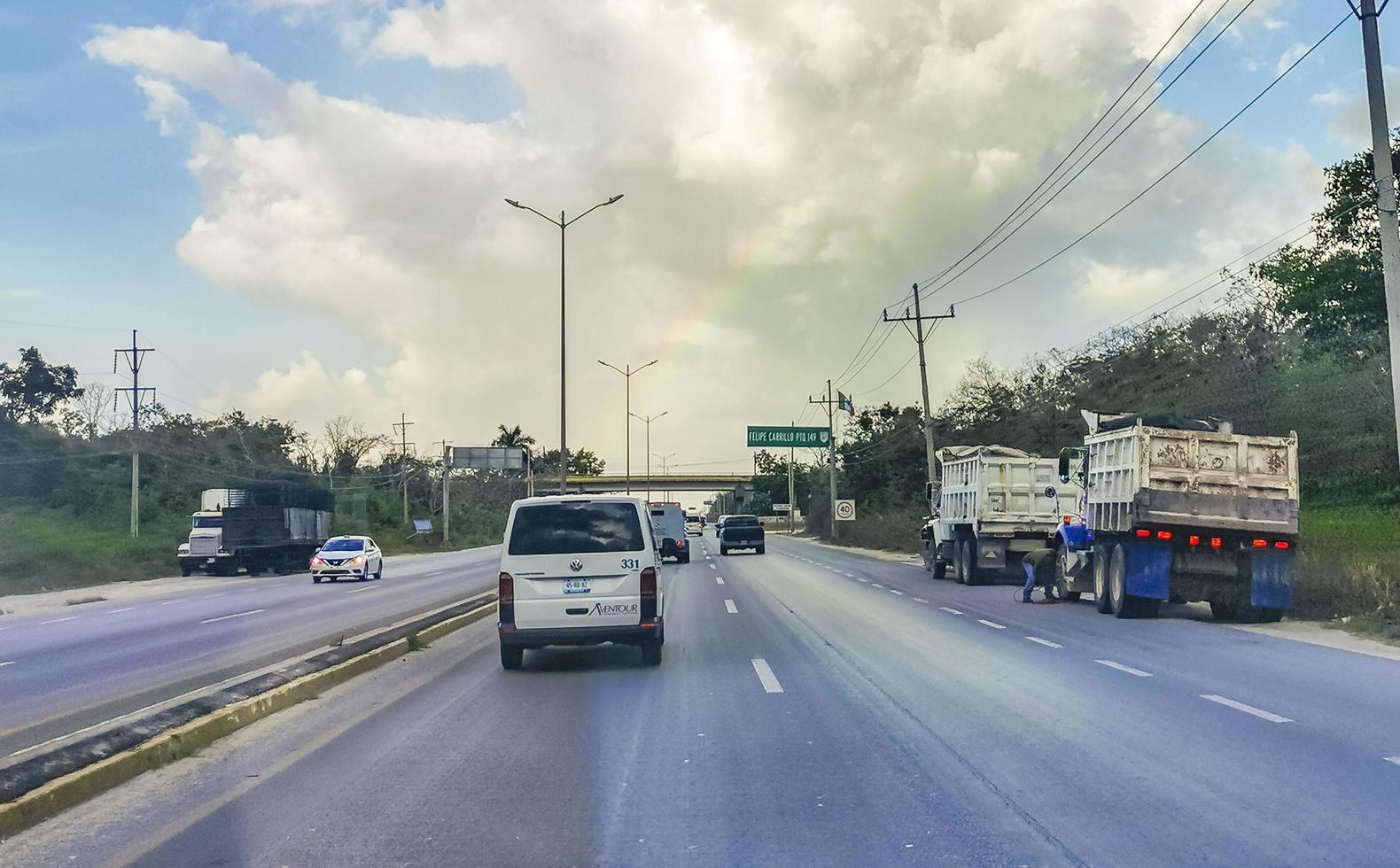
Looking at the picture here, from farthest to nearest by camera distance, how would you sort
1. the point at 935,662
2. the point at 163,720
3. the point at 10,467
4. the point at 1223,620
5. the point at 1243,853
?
1. the point at 10,467
2. the point at 1223,620
3. the point at 935,662
4. the point at 163,720
5. the point at 1243,853

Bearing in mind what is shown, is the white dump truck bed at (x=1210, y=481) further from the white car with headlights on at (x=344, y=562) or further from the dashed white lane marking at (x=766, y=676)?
the white car with headlights on at (x=344, y=562)

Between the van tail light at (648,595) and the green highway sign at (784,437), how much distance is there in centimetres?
5952

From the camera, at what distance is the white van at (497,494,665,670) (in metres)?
13.3

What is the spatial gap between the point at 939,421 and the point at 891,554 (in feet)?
89.8

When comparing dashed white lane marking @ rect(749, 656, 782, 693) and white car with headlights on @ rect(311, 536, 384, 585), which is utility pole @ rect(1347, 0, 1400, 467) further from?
white car with headlights on @ rect(311, 536, 384, 585)

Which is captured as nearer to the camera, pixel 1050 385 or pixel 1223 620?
pixel 1223 620

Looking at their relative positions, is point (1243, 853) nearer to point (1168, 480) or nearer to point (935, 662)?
point (935, 662)

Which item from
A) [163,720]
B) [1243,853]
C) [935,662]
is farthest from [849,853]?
[935,662]

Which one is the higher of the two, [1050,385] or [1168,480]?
[1050,385]

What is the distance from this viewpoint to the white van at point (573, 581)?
13.3 metres

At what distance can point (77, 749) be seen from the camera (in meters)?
8.18

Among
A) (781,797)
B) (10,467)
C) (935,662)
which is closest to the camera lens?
(781,797)

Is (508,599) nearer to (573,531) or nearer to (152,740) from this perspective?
(573,531)

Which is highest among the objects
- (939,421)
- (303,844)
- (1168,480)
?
(939,421)
